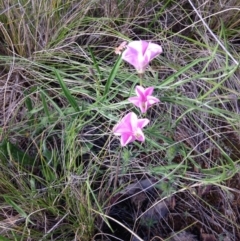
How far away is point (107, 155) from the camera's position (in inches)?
43.9

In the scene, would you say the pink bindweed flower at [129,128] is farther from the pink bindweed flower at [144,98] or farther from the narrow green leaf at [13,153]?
the narrow green leaf at [13,153]

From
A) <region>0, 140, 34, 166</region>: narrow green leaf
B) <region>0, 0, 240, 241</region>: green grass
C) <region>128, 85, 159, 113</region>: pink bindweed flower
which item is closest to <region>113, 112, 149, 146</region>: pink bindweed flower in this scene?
<region>128, 85, 159, 113</region>: pink bindweed flower

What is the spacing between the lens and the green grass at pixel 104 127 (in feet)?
3.42

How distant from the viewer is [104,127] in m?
1.16

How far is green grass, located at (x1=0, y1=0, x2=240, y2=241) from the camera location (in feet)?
3.42

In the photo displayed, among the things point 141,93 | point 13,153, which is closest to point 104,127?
point 13,153

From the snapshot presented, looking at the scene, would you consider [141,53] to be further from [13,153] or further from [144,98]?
[13,153]

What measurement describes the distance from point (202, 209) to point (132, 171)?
0.18 meters

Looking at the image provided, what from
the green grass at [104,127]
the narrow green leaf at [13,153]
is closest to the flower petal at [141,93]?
the green grass at [104,127]

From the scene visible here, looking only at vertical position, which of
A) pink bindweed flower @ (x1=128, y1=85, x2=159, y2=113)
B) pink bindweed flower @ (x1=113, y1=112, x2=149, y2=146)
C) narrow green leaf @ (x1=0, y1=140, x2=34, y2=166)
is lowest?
narrow green leaf @ (x1=0, y1=140, x2=34, y2=166)

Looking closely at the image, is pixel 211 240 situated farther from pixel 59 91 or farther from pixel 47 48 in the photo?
pixel 47 48

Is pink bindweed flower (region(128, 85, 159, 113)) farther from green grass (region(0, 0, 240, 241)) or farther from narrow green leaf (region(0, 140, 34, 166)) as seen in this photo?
narrow green leaf (region(0, 140, 34, 166))

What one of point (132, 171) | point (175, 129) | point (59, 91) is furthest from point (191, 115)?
point (59, 91)

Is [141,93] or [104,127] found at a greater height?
[141,93]
